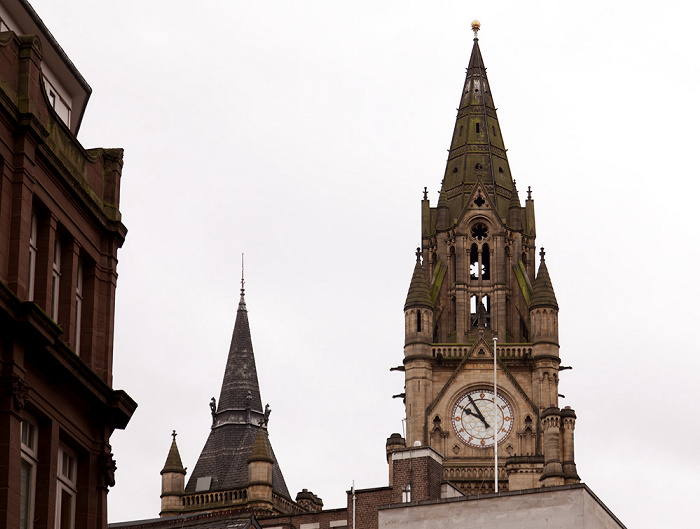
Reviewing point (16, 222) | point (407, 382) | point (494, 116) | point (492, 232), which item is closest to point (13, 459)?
point (16, 222)

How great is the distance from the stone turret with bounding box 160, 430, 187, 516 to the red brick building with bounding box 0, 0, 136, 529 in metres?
66.1

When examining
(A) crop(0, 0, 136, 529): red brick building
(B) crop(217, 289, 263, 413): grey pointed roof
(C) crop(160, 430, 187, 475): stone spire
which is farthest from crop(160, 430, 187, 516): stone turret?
(A) crop(0, 0, 136, 529): red brick building

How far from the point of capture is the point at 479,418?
119m

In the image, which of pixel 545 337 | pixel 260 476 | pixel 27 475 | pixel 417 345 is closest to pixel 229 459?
pixel 260 476

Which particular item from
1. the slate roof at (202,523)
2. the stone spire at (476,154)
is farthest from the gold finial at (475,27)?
the slate roof at (202,523)

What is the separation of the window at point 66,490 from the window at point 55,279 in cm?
299

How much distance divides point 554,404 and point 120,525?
35.9m

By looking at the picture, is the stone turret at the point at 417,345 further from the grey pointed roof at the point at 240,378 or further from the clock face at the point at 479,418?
the grey pointed roof at the point at 240,378

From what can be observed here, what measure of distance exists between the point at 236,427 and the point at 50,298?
7889 centimetres

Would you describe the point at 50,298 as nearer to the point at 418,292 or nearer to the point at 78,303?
the point at 78,303

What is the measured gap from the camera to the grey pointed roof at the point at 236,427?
11581 cm

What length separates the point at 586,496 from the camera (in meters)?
55.5

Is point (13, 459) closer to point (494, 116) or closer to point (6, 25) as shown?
point (6, 25)

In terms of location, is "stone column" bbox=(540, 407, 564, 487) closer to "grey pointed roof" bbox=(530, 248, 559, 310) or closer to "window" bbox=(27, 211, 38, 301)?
"grey pointed roof" bbox=(530, 248, 559, 310)
